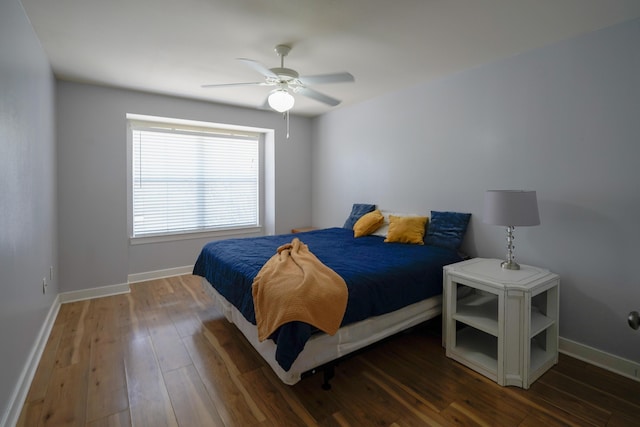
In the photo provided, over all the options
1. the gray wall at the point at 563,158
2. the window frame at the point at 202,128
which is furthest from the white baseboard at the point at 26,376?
the gray wall at the point at 563,158

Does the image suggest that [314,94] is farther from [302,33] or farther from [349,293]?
[349,293]

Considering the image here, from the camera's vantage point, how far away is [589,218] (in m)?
2.31

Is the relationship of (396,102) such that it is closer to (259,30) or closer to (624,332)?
(259,30)

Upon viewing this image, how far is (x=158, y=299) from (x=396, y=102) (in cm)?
363

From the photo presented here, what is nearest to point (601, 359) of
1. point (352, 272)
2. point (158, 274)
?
point (352, 272)

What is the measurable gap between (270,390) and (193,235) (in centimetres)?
320

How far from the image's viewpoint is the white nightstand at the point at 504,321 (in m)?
2.01

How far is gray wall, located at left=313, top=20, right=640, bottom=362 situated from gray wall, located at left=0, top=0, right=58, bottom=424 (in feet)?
11.2

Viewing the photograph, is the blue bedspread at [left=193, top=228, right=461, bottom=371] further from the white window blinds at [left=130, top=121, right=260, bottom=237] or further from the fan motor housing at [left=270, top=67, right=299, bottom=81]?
the white window blinds at [left=130, top=121, right=260, bottom=237]

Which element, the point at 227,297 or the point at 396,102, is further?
the point at 396,102

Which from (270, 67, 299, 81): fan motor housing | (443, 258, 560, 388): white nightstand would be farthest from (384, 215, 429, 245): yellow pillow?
(270, 67, 299, 81): fan motor housing

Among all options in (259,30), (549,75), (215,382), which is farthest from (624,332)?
(259,30)

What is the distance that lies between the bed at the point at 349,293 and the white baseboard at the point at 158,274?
148 centimetres

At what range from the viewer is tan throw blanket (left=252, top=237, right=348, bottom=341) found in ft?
5.73
